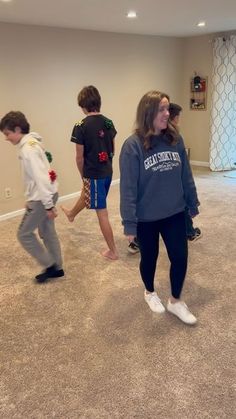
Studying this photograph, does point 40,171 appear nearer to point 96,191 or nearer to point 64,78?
point 96,191

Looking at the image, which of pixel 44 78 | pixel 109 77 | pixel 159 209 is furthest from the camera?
pixel 109 77

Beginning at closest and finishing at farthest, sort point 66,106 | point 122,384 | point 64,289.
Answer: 1. point 122,384
2. point 64,289
3. point 66,106

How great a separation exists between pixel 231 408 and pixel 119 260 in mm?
1500

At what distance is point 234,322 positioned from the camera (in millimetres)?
2129

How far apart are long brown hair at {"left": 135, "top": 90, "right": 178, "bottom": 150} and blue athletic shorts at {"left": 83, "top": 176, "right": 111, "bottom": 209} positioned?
1.00 metres

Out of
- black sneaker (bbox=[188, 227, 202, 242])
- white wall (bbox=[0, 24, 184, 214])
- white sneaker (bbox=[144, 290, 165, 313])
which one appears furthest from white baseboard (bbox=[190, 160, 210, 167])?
white sneaker (bbox=[144, 290, 165, 313])

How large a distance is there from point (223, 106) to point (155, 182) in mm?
4067

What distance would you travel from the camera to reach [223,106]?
5.42 meters

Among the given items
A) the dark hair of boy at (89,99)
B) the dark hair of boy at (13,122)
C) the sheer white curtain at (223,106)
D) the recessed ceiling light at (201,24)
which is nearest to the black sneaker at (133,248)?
the dark hair of boy at (89,99)

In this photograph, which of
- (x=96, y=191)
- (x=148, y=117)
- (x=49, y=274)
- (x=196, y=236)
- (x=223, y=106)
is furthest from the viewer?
(x=223, y=106)

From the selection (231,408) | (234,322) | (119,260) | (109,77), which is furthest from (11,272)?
(109,77)

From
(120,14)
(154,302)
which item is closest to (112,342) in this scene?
(154,302)

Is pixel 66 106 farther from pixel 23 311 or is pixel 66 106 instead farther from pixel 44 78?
pixel 23 311

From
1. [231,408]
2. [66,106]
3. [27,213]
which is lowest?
[231,408]
